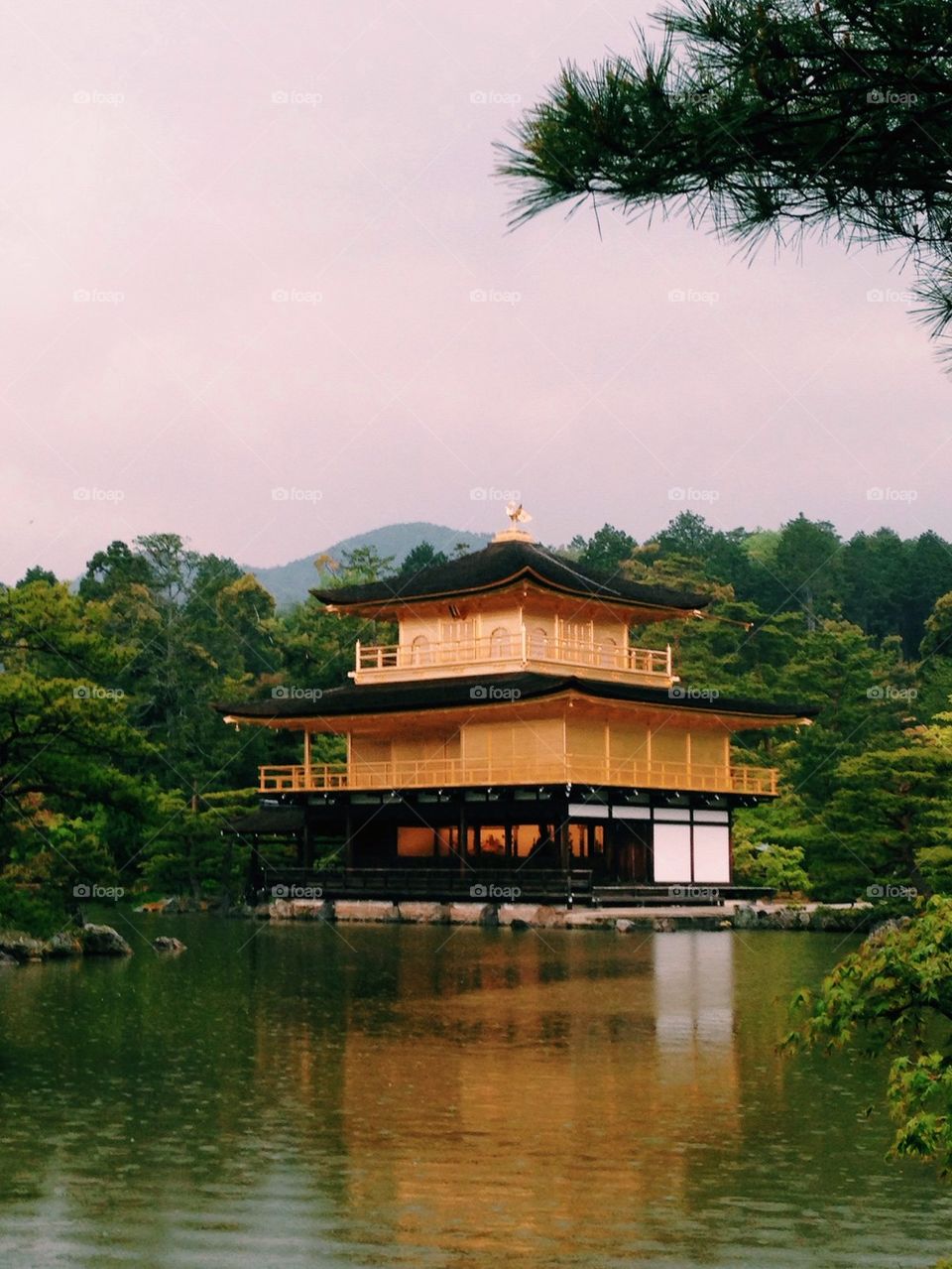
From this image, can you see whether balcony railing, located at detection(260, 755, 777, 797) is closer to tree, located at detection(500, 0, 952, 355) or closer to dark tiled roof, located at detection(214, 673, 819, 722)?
dark tiled roof, located at detection(214, 673, 819, 722)

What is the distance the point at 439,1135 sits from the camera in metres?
10.9

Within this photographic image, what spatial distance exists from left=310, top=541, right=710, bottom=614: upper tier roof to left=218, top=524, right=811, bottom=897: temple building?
69 millimetres

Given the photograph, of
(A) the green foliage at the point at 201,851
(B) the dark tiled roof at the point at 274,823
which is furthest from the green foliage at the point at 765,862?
(A) the green foliage at the point at 201,851

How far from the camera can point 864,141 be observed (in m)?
8.01

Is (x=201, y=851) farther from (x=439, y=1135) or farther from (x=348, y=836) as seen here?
(x=439, y=1135)

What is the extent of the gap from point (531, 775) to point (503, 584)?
5.14 metres

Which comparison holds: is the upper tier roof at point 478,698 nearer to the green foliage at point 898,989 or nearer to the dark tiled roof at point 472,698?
the dark tiled roof at point 472,698

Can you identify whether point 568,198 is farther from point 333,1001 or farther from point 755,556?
point 755,556

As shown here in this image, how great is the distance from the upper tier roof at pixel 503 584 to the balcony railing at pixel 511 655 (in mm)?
1285

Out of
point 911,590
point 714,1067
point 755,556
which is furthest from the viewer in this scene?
point 755,556

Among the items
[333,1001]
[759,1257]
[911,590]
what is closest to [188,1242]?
[759,1257]

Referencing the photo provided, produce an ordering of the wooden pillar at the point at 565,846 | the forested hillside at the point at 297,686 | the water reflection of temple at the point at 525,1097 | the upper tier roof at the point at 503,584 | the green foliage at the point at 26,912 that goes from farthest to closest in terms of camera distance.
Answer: the upper tier roof at the point at 503,584 < the wooden pillar at the point at 565,846 < the forested hillside at the point at 297,686 < the green foliage at the point at 26,912 < the water reflection of temple at the point at 525,1097

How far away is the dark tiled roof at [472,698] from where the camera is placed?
38531mm

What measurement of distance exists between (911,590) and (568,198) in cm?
8520
